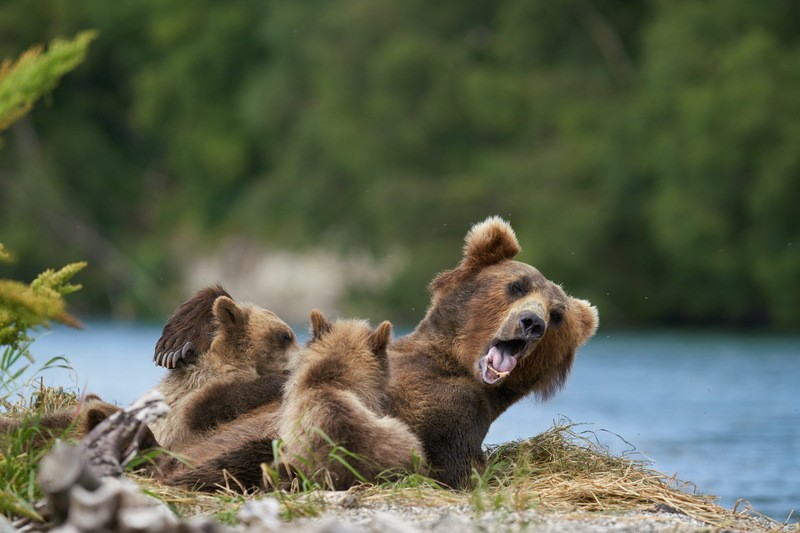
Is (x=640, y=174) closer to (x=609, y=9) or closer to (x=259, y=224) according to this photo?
(x=609, y=9)

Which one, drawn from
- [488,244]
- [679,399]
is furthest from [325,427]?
[679,399]

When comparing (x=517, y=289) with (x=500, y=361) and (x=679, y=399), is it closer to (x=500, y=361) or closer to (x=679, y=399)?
(x=500, y=361)

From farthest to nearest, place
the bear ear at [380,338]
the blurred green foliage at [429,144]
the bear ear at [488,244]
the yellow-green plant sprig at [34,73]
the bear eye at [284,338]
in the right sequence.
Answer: the blurred green foliage at [429,144] → the bear ear at [488,244] → the bear eye at [284,338] → the bear ear at [380,338] → the yellow-green plant sprig at [34,73]

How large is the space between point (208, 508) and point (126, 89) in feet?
145

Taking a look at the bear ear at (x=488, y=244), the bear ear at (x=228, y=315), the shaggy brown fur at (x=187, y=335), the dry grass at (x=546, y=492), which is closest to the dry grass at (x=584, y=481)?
the dry grass at (x=546, y=492)

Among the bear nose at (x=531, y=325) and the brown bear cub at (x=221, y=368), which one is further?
the bear nose at (x=531, y=325)

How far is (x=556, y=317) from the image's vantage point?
6.96 m

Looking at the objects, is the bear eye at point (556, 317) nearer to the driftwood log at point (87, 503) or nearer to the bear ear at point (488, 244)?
the bear ear at point (488, 244)

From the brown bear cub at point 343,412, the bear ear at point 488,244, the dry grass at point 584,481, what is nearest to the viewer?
the brown bear cub at point 343,412

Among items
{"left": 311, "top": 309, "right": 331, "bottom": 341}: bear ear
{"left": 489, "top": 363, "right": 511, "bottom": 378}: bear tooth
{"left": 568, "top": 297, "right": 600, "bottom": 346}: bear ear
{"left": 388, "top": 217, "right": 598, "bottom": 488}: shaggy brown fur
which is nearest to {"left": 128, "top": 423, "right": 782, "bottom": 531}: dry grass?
{"left": 388, "top": 217, "right": 598, "bottom": 488}: shaggy brown fur

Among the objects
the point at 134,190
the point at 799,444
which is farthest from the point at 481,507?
the point at 134,190

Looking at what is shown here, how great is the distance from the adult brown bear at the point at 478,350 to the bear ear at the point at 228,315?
5.5 inches

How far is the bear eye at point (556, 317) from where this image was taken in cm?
694

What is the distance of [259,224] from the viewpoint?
37.1 meters
